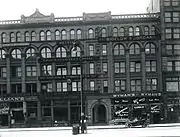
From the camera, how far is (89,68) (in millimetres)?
65188

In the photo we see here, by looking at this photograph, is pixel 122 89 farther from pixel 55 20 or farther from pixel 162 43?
pixel 55 20

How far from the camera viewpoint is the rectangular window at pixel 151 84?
2522 inches

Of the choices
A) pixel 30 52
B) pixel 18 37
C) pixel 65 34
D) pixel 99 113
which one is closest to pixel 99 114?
pixel 99 113

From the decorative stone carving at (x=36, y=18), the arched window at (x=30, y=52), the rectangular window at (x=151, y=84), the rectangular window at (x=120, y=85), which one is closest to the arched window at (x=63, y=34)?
the decorative stone carving at (x=36, y=18)

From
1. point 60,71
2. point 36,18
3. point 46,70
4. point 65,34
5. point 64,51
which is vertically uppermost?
point 36,18

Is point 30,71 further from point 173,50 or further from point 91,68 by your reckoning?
point 173,50

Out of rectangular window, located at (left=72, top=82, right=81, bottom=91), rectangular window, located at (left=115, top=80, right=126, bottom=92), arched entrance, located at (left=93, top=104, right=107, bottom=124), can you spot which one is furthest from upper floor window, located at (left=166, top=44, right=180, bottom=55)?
rectangular window, located at (left=72, top=82, right=81, bottom=91)

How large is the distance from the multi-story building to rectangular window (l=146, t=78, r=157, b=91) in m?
0.08

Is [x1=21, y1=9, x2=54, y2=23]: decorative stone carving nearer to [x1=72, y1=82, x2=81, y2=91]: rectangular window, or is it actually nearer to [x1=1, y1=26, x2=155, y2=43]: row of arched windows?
[x1=1, y1=26, x2=155, y2=43]: row of arched windows

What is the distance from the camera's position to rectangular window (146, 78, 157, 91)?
64062 mm

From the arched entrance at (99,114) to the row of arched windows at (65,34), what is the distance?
1190 cm

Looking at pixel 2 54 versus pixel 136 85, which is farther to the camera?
pixel 2 54

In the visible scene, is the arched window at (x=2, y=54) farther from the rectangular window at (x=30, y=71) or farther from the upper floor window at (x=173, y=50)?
the upper floor window at (x=173, y=50)

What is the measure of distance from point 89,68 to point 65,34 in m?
7.16
